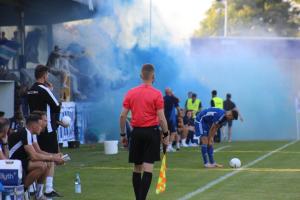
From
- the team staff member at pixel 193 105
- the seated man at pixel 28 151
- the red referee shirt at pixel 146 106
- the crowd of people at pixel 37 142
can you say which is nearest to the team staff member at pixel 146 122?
the red referee shirt at pixel 146 106

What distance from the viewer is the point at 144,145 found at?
1069 cm

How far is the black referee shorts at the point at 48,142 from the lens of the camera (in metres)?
11.4

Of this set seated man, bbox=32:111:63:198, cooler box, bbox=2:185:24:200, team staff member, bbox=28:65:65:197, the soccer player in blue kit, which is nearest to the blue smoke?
the soccer player in blue kit

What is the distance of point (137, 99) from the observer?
420 inches

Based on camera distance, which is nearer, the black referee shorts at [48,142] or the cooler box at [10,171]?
the cooler box at [10,171]

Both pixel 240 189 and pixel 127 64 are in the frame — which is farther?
pixel 127 64

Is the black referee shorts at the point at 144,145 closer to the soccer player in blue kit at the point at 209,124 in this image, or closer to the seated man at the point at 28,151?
the seated man at the point at 28,151

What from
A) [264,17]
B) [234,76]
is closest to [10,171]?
[234,76]

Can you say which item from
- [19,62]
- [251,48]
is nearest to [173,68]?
[251,48]

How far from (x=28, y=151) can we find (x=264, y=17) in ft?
216

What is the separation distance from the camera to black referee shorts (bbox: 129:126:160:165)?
10.6 metres

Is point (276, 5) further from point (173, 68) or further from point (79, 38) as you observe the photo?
point (79, 38)

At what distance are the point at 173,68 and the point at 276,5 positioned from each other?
1640 inches

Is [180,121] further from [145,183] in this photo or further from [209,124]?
[145,183]
